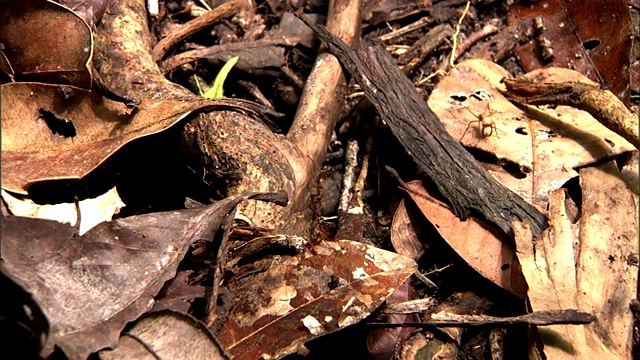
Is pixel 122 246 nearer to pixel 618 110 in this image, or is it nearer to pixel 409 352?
pixel 409 352

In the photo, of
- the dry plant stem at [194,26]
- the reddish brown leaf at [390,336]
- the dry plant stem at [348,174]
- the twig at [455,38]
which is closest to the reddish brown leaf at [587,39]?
the twig at [455,38]

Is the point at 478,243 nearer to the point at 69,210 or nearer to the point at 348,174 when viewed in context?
the point at 348,174

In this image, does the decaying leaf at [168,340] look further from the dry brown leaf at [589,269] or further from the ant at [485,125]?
the ant at [485,125]

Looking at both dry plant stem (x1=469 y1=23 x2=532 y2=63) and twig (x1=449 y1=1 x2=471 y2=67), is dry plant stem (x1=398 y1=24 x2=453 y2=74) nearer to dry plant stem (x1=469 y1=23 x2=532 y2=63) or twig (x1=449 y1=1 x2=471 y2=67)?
twig (x1=449 y1=1 x2=471 y2=67)

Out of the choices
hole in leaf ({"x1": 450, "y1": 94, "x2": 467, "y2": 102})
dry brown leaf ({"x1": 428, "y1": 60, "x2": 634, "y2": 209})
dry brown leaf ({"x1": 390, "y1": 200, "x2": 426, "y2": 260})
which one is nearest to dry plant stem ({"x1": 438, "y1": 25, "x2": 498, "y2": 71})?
dry brown leaf ({"x1": 428, "y1": 60, "x2": 634, "y2": 209})

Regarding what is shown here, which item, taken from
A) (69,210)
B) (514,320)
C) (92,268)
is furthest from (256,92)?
(514,320)
